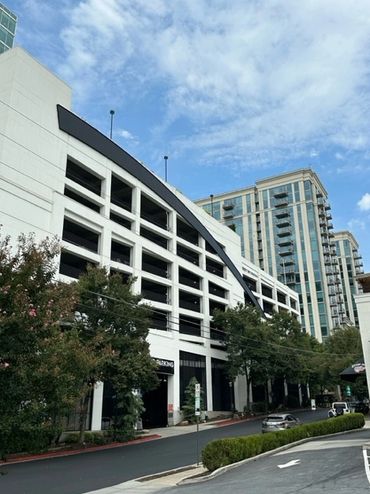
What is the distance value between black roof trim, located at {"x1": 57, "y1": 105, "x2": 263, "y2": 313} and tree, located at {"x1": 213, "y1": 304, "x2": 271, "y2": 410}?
1044 cm

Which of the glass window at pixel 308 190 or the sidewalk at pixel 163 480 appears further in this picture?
the glass window at pixel 308 190

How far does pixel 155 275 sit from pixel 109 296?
15612 mm

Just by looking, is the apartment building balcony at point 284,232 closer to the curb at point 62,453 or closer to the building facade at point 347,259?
the building facade at point 347,259

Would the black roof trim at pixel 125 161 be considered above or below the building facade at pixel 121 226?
above

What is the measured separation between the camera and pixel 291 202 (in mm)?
112938

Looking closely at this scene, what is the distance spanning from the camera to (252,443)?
19.5 meters

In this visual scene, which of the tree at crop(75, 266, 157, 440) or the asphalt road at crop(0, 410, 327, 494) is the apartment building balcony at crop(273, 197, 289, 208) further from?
the asphalt road at crop(0, 410, 327, 494)

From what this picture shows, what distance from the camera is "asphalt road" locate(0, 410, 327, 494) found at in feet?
52.4

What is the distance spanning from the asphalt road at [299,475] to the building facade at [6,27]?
61098 millimetres

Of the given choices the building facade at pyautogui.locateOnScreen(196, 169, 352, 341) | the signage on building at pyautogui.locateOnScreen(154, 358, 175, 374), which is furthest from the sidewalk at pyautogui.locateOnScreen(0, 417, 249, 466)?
the building facade at pyautogui.locateOnScreen(196, 169, 352, 341)

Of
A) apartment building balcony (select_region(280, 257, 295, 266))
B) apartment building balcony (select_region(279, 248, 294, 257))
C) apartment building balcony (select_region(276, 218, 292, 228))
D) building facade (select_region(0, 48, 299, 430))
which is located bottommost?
building facade (select_region(0, 48, 299, 430))

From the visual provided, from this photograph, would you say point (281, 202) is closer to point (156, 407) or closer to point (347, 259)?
point (347, 259)

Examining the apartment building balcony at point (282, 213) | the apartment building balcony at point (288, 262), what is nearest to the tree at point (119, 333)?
the apartment building balcony at point (288, 262)

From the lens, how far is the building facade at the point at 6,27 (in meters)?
61.4
